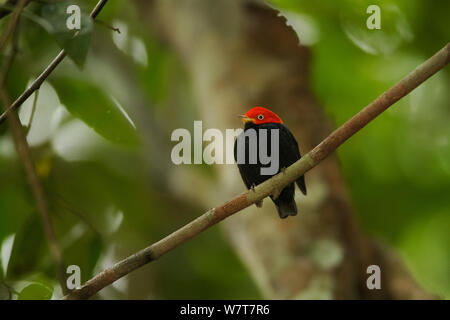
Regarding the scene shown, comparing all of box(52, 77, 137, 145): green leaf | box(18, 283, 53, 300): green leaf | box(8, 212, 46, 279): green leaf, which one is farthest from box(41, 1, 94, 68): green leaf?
box(8, 212, 46, 279): green leaf

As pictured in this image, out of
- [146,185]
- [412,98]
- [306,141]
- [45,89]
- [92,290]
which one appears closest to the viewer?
[92,290]

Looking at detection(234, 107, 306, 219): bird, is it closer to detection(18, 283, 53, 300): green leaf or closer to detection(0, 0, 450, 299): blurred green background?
detection(0, 0, 450, 299): blurred green background

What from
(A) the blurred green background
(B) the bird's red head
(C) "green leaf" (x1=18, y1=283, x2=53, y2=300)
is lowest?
(C) "green leaf" (x1=18, y1=283, x2=53, y2=300)

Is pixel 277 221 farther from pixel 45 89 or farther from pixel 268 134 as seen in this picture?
pixel 45 89

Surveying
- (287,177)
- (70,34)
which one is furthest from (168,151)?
(287,177)

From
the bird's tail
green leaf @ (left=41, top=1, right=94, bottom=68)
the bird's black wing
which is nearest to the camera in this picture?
green leaf @ (left=41, top=1, right=94, bottom=68)

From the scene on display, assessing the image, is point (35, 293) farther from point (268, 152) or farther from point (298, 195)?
point (298, 195)
